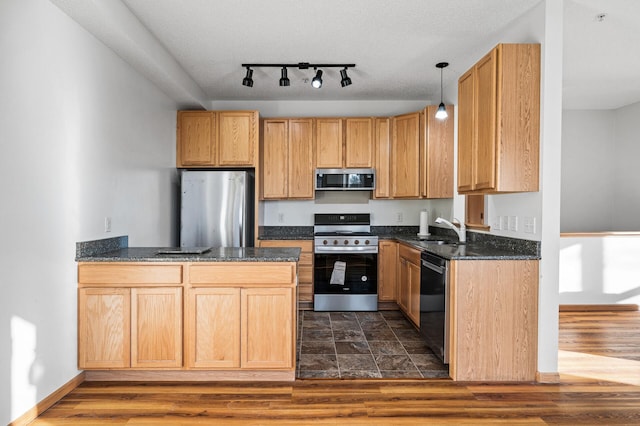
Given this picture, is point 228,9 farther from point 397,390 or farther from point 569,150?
point 569,150

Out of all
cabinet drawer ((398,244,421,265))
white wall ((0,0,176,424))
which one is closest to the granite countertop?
white wall ((0,0,176,424))

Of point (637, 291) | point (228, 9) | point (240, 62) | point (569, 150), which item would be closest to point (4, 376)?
point (228, 9)

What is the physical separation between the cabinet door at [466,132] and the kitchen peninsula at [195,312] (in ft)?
5.38

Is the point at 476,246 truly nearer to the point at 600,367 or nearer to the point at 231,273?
the point at 600,367

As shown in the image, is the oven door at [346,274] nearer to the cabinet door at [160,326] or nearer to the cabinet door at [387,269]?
the cabinet door at [387,269]

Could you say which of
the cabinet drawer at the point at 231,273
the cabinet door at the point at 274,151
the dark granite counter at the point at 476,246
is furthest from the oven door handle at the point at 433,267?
the cabinet door at the point at 274,151

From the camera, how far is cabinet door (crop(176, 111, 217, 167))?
15.2ft

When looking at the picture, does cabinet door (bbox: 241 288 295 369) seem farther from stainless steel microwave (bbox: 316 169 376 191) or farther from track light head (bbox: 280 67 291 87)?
stainless steel microwave (bbox: 316 169 376 191)

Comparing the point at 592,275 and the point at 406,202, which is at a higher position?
the point at 406,202

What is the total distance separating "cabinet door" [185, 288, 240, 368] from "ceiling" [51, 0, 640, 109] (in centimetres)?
197

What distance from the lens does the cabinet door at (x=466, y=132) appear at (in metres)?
3.08

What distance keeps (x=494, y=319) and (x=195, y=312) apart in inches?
83.6

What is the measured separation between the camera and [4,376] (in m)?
2.01

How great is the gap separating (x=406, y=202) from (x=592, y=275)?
2.36 m
